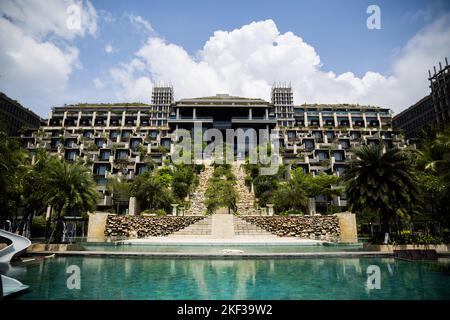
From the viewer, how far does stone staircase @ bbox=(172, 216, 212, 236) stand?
32688 millimetres

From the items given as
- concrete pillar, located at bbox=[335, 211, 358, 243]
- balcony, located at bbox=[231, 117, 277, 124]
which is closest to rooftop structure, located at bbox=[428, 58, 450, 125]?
balcony, located at bbox=[231, 117, 277, 124]

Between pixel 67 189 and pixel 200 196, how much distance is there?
28542 millimetres

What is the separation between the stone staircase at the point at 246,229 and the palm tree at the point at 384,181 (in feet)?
42.9

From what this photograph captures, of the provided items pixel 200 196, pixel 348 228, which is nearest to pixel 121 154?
pixel 200 196

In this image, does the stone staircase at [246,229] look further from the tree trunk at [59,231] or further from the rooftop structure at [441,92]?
the rooftop structure at [441,92]

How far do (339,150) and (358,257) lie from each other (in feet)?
182

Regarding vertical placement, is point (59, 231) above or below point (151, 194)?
below

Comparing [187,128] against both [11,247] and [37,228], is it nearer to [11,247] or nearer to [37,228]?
[37,228]

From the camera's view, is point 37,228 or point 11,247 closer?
point 11,247

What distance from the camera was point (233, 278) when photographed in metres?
11.5

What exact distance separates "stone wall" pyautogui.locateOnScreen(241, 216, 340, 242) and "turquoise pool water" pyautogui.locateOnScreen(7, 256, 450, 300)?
16092mm

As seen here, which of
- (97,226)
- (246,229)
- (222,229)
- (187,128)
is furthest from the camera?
(187,128)

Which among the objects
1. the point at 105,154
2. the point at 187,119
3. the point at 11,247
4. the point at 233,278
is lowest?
the point at 233,278

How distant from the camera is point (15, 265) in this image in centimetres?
1416
